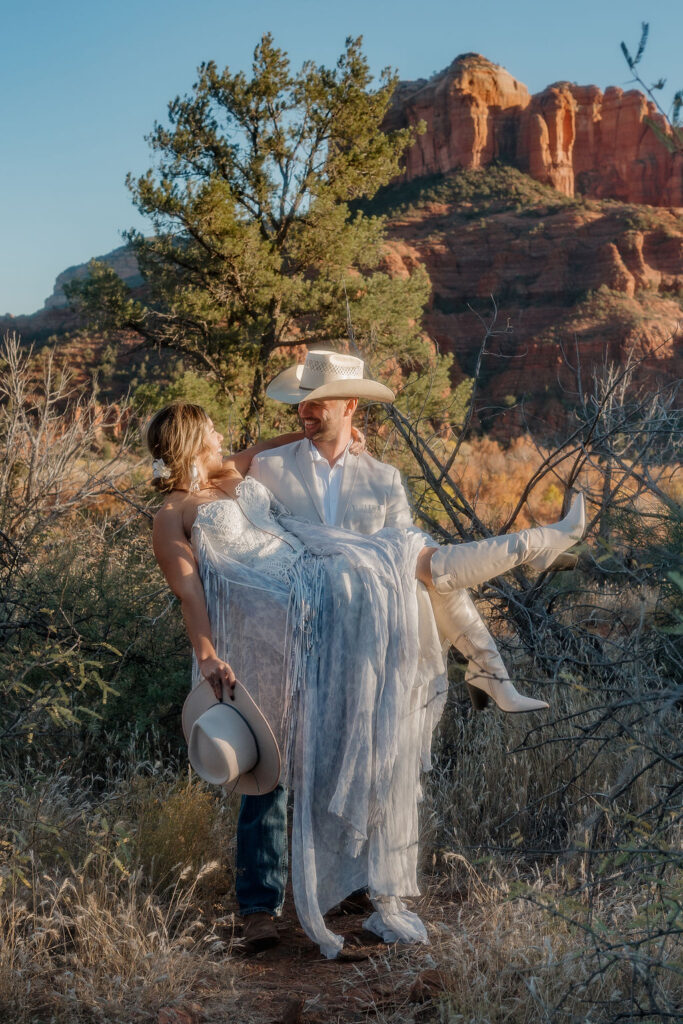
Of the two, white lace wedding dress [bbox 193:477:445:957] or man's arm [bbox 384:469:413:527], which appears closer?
white lace wedding dress [bbox 193:477:445:957]

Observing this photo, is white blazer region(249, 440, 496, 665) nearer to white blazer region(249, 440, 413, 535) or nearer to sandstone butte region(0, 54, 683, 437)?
white blazer region(249, 440, 413, 535)

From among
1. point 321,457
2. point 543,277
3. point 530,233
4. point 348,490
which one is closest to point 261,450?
point 321,457

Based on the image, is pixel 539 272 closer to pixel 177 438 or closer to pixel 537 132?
pixel 537 132

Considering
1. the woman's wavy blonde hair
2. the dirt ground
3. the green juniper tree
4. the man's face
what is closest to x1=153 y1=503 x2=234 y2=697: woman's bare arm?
the woman's wavy blonde hair

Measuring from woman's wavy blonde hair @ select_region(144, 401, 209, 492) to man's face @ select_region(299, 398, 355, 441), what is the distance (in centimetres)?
38

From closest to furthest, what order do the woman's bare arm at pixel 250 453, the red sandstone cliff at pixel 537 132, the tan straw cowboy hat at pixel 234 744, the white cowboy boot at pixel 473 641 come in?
the tan straw cowboy hat at pixel 234 744, the white cowboy boot at pixel 473 641, the woman's bare arm at pixel 250 453, the red sandstone cliff at pixel 537 132

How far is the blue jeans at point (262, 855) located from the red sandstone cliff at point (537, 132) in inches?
2325

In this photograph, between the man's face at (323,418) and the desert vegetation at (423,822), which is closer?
the desert vegetation at (423,822)

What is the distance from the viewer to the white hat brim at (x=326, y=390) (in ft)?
11.4

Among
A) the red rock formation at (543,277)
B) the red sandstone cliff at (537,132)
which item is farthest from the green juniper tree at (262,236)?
the red sandstone cliff at (537,132)

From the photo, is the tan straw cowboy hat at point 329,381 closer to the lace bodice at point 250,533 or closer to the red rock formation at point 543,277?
the lace bodice at point 250,533

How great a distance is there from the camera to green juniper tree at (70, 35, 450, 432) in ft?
52.7

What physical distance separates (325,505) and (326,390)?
421mm

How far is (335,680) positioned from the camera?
315cm
